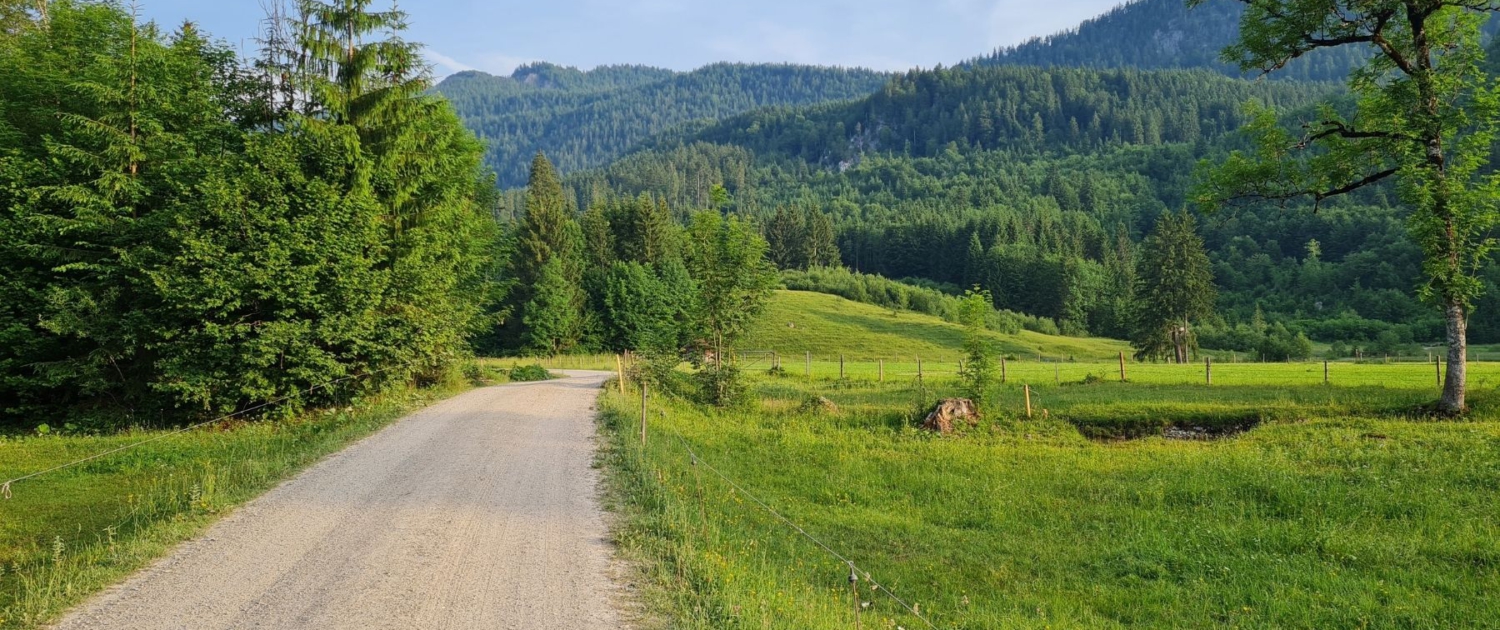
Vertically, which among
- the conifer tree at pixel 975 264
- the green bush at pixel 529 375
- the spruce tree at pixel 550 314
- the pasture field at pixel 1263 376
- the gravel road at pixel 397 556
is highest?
the conifer tree at pixel 975 264

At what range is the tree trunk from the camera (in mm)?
19391

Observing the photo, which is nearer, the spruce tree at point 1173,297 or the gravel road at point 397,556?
the gravel road at point 397,556

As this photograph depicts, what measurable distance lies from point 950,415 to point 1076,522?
950cm

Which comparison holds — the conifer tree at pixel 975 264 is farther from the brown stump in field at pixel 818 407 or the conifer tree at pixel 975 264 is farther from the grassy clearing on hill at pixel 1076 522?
the grassy clearing on hill at pixel 1076 522

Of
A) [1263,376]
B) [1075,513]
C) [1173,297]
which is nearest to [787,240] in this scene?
[1173,297]

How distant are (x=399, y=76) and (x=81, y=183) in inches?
365

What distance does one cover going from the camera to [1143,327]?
67438mm

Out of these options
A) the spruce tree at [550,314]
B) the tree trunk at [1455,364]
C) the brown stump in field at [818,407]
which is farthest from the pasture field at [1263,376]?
the spruce tree at [550,314]

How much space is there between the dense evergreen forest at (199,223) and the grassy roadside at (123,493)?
6.88 feet

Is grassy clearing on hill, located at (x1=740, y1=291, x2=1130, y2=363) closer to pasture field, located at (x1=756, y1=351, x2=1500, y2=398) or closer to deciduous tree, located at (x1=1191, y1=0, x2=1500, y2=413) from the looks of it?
pasture field, located at (x1=756, y1=351, x2=1500, y2=398)

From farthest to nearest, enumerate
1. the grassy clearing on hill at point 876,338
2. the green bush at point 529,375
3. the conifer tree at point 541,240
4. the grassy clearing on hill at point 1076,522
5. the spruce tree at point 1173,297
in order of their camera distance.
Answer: the grassy clearing on hill at point 876,338
the conifer tree at point 541,240
the spruce tree at point 1173,297
the green bush at point 529,375
the grassy clearing on hill at point 1076,522

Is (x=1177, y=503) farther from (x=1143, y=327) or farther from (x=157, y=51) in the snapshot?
(x=1143, y=327)

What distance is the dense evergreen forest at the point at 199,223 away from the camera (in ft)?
63.7

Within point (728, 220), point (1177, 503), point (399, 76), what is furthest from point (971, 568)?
point (399, 76)
